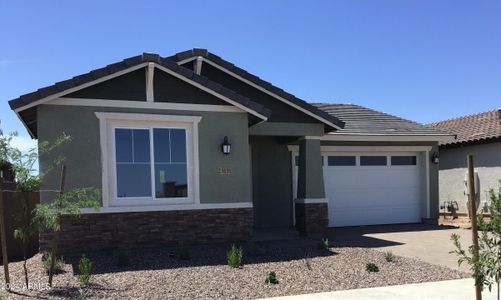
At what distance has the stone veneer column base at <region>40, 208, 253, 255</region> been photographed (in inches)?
403

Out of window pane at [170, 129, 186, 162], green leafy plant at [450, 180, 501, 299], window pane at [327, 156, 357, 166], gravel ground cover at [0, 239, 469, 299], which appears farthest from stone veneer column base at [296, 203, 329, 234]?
green leafy plant at [450, 180, 501, 299]

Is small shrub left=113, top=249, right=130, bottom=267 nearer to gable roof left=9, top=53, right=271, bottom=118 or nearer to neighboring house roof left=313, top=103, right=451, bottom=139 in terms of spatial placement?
gable roof left=9, top=53, right=271, bottom=118

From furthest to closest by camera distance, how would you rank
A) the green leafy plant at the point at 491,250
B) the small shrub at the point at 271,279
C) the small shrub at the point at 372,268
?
the small shrub at the point at 372,268
the small shrub at the point at 271,279
the green leafy plant at the point at 491,250

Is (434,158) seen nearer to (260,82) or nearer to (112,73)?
(260,82)

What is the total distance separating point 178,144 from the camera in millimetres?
11172

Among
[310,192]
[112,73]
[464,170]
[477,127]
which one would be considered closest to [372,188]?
[310,192]

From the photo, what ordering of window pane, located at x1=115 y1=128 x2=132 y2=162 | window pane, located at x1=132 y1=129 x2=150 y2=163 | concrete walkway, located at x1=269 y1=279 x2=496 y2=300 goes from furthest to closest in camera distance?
window pane, located at x1=132 y1=129 x2=150 y2=163 → window pane, located at x1=115 y1=128 x2=132 y2=162 → concrete walkway, located at x1=269 y1=279 x2=496 y2=300

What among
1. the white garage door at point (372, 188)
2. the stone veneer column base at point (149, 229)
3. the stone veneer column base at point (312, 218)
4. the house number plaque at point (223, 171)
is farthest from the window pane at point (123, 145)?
the white garage door at point (372, 188)

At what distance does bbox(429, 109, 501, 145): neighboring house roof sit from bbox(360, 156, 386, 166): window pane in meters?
3.98

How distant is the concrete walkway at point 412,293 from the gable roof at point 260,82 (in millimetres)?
6139

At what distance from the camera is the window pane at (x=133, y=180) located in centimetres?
1073

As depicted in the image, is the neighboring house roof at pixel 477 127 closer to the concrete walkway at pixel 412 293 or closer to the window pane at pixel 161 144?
the concrete walkway at pixel 412 293

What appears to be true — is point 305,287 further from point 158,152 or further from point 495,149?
point 495,149

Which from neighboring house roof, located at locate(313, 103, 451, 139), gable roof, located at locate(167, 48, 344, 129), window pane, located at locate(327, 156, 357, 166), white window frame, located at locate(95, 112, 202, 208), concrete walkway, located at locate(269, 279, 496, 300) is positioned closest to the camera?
concrete walkway, located at locate(269, 279, 496, 300)
